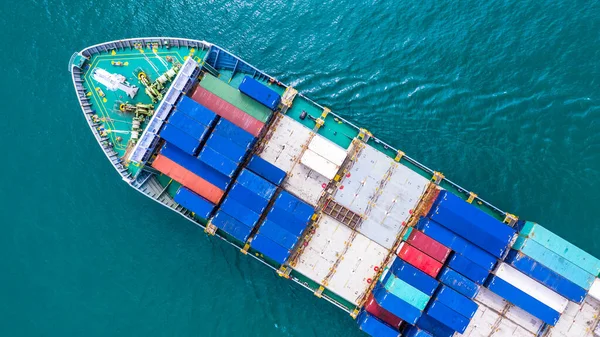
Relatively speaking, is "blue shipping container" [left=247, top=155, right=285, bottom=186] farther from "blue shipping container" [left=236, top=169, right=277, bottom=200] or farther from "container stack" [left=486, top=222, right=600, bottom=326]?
"container stack" [left=486, top=222, right=600, bottom=326]

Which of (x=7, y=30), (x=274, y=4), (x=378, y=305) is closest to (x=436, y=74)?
(x=274, y=4)

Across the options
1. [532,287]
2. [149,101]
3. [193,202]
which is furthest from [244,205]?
[532,287]

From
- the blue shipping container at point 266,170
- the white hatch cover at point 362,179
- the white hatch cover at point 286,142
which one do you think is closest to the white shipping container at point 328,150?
the white hatch cover at point 286,142

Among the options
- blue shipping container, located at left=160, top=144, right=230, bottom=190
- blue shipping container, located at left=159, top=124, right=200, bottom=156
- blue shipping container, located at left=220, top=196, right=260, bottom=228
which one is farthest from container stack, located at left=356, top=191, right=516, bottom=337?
blue shipping container, located at left=159, top=124, right=200, bottom=156

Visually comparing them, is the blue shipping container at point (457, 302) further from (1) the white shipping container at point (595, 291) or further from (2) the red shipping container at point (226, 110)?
(2) the red shipping container at point (226, 110)

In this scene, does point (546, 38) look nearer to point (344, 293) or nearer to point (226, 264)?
point (344, 293)
